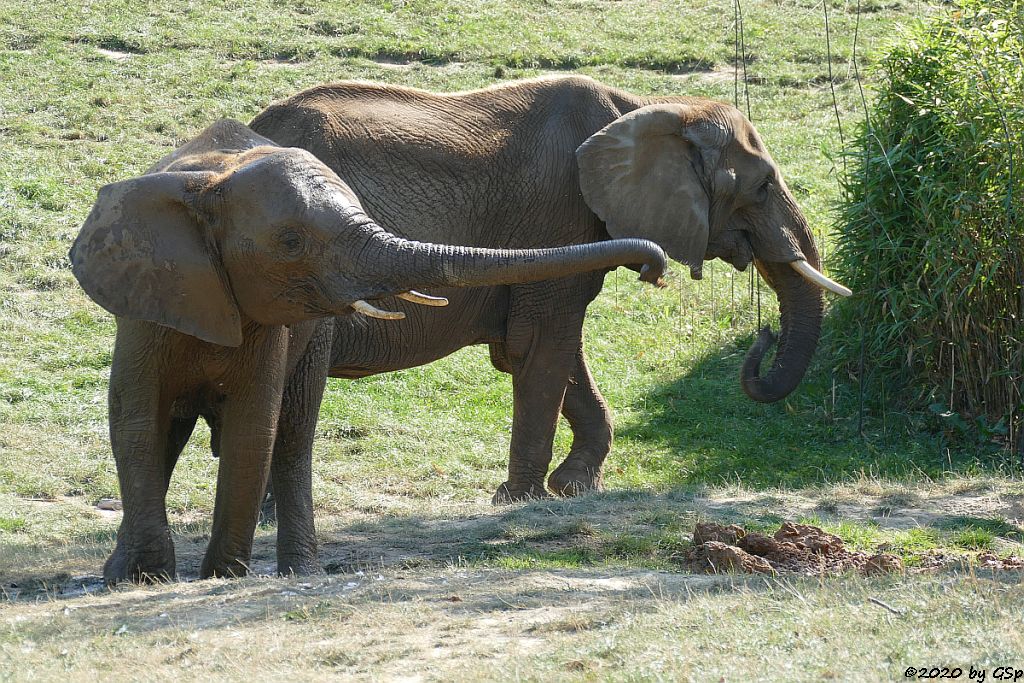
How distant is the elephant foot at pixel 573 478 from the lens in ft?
37.6

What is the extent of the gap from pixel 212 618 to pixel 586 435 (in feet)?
18.5

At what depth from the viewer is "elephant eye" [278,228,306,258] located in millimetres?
7152

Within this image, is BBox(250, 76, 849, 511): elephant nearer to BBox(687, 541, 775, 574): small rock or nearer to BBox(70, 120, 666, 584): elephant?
BBox(70, 120, 666, 584): elephant

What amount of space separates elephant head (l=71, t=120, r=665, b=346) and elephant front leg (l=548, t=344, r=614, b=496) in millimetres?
4616

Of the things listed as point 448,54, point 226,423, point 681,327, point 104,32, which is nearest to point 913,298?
point 681,327

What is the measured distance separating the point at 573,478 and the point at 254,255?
4.87m

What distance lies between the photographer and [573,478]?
11547 millimetres

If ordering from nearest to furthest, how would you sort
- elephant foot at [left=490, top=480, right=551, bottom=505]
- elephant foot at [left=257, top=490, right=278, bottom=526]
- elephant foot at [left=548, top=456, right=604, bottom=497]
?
1. elephant foot at [left=257, top=490, right=278, bottom=526]
2. elephant foot at [left=490, top=480, right=551, bottom=505]
3. elephant foot at [left=548, top=456, right=604, bottom=497]

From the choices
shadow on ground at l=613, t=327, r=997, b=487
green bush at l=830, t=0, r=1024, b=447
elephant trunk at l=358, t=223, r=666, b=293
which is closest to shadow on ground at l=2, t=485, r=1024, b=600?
elephant trunk at l=358, t=223, r=666, b=293

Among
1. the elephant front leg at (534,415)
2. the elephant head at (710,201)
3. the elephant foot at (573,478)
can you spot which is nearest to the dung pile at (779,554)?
the elephant front leg at (534,415)

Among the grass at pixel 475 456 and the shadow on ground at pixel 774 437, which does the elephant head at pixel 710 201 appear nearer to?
the grass at pixel 475 456

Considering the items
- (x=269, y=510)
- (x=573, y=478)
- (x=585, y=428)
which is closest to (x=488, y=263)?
(x=269, y=510)

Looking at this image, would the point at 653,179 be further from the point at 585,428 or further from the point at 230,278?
the point at 230,278

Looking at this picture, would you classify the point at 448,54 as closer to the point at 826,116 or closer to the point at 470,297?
the point at 826,116
